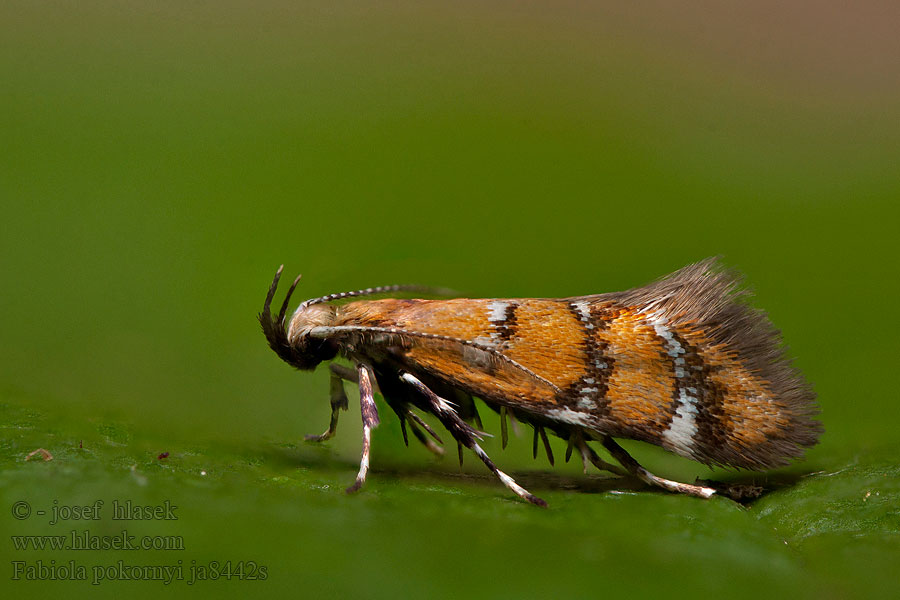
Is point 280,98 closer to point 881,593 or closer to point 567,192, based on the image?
point 567,192

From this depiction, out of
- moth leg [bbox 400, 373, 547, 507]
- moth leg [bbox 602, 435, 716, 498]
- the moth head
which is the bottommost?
moth leg [bbox 602, 435, 716, 498]

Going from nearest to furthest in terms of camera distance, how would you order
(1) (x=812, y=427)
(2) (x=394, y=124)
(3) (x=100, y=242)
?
(1) (x=812, y=427), (3) (x=100, y=242), (2) (x=394, y=124)

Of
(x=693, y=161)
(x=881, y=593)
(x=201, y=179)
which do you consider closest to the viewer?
(x=881, y=593)

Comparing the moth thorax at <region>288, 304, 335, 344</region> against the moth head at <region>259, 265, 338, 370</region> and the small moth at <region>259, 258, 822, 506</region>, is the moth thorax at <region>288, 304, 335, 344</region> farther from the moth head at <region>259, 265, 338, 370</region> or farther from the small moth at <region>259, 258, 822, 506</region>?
the small moth at <region>259, 258, 822, 506</region>

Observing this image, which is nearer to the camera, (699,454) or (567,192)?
(699,454)

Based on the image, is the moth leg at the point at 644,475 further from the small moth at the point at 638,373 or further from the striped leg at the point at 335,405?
the striped leg at the point at 335,405

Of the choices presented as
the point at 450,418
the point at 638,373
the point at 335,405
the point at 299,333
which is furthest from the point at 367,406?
the point at 638,373

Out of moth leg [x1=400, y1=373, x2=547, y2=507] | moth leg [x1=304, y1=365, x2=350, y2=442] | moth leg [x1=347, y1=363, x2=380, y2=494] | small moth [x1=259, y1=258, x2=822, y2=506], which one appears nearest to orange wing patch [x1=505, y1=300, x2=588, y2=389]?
small moth [x1=259, y1=258, x2=822, y2=506]

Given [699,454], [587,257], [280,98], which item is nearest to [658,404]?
[699,454]
